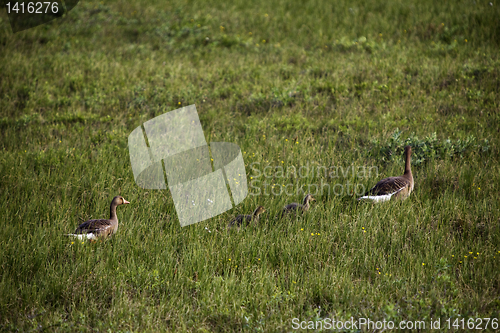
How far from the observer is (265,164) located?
26.0 ft

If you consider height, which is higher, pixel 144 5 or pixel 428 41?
pixel 144 5

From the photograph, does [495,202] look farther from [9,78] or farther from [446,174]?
[9,78]

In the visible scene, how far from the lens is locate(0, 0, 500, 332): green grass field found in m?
4.63

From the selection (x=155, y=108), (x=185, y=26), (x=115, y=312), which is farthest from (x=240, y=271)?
(x=185, y=26)

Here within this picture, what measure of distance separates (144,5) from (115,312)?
56.8 ft

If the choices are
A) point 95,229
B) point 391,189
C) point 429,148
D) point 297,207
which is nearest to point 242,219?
point 297,207

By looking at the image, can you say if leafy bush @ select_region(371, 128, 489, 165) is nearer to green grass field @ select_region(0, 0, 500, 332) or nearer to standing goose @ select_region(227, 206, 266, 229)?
green grass field @ select_region(0, 0, 500, 332)

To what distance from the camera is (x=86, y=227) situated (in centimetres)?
558

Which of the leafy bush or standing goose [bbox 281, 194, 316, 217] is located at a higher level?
the leafy bush

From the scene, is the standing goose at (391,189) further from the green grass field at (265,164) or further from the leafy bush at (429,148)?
the leafy bush at (429,148)

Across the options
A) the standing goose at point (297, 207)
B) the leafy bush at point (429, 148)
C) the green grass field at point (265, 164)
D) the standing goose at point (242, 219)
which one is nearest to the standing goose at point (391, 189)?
the green grass field at point (265, 164)

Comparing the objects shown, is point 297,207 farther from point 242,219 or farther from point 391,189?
point 391,189

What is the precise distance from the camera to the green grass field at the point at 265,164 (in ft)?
15.2

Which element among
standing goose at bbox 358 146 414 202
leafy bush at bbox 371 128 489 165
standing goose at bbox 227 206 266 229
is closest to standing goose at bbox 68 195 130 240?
standing goose at bbox 227 206 266 229
